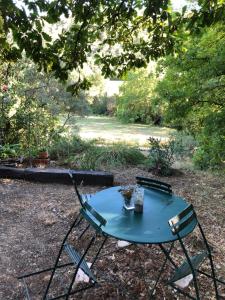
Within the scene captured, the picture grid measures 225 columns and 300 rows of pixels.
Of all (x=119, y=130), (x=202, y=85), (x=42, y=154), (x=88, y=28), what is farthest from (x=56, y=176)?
(x=119, y=130)

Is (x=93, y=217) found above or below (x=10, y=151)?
above

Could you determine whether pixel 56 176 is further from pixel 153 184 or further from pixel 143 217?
pixel 143 217

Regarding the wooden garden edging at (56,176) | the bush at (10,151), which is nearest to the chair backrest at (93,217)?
the wooden garden edging at (56,176)

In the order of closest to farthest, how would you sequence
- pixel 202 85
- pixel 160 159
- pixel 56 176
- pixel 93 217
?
1. pixel 93 217
2. pixel 202 85
3. pixel 56 176
4. pixel 160 159

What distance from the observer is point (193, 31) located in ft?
7.25

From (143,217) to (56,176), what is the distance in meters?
3.03

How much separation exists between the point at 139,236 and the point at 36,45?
1.34 metres

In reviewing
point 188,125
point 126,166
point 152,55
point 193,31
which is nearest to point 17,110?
point 126,166

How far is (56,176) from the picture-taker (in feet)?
17.1

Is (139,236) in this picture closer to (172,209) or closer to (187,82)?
(172,209)

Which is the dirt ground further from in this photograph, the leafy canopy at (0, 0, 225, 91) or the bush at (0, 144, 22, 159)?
the leafy canopy at (0, 0, 225, 91)

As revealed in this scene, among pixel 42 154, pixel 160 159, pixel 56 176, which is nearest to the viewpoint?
pixel 56 176

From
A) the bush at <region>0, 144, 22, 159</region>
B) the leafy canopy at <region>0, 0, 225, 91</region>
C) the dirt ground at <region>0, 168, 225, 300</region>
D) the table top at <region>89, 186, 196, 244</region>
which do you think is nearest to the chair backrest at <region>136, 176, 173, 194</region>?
the table top at <region>89, 186, 196, 244</region>

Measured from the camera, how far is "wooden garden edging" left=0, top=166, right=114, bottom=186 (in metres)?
5.13
